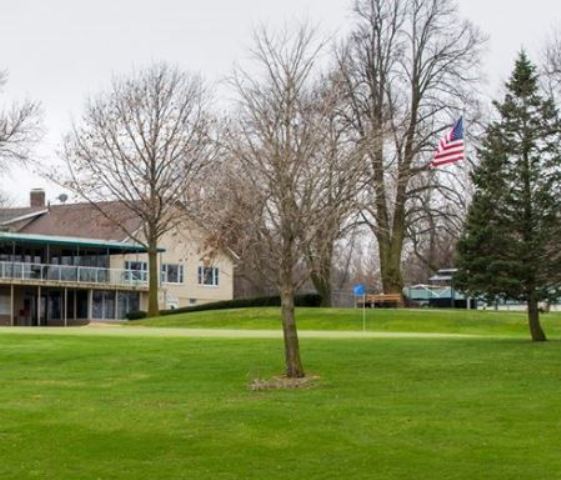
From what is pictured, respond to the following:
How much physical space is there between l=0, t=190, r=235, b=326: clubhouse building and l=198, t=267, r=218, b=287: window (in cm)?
39

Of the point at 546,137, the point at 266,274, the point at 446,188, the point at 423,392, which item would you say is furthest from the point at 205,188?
the point at 446,188

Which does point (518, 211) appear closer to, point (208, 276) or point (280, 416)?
point (280, 416)

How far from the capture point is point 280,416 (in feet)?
48.1

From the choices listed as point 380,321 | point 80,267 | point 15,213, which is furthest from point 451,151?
point 15,213

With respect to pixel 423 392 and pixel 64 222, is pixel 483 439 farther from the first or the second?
pixel 64 222

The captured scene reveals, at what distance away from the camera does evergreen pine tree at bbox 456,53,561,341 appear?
84.2 ft

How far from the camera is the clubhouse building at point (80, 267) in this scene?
58.0 m

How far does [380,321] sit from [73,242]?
24.1 m

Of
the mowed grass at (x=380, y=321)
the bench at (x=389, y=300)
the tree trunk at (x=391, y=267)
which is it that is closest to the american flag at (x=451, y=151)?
the mowed grass at (x=380, y=321)

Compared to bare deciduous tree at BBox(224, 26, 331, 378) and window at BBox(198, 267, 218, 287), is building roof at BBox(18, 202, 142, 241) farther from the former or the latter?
bare deciduous tree at BBox(224, 26, 331, 378)

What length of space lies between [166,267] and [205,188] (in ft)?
166

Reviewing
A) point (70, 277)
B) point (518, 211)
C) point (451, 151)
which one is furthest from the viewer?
point (70, 277)

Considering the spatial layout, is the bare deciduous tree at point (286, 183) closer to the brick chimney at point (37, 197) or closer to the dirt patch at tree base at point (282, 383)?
the dirt patch at tree base at point (282, 383)

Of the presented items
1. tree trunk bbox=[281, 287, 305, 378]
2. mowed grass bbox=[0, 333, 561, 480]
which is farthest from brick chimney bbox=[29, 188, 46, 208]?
tree trunk bbox=[281, 287, 305, 378]
